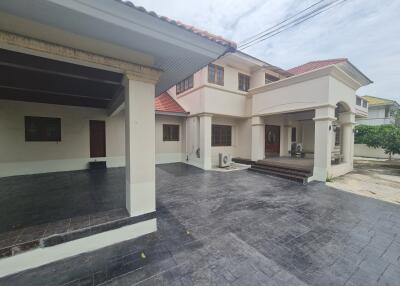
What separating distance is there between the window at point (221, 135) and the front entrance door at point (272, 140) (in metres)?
2.46

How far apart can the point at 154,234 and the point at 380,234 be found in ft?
13.6

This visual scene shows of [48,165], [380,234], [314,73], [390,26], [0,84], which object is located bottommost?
[380,234]

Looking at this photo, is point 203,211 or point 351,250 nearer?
point 351,250

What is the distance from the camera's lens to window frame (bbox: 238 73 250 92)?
1005 cm

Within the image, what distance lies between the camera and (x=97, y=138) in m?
8.16

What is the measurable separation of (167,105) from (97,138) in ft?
13.6

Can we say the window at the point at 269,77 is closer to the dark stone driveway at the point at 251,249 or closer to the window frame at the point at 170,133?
the window frame at the point at 170,133

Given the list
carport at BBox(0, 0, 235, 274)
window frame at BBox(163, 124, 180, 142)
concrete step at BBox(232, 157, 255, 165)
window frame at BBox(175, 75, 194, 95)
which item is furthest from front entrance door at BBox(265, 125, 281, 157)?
carport at BBox(0, 0, 235, 274)

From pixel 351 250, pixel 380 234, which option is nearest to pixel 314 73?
pixel 380 234

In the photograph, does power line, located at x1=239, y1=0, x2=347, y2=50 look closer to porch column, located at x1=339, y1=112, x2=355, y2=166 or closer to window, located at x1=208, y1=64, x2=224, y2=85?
window, located at x1=208, y1=64, x2=224, y2=85

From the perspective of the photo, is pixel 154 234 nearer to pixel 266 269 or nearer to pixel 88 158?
pixel 266 269

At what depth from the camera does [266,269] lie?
2.19 metres

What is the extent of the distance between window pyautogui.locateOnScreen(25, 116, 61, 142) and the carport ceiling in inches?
31.7

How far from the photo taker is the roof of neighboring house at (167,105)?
9400 mm
